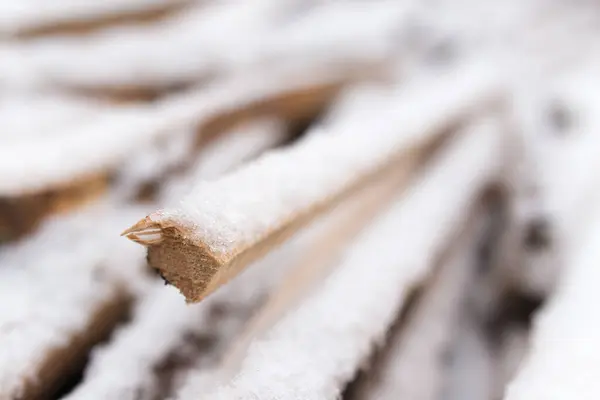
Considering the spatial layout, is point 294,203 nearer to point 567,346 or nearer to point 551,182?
point 567,346

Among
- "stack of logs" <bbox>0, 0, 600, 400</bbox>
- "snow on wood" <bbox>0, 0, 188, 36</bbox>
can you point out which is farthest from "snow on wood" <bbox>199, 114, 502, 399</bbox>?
"snow on wood" <bbox>0, 0, 188, 36</bbox>

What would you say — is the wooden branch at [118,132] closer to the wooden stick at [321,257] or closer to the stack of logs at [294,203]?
the stack of logs at [294,203]

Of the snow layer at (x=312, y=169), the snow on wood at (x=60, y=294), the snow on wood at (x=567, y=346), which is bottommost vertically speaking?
the snow on wood at (x=567, y=346)

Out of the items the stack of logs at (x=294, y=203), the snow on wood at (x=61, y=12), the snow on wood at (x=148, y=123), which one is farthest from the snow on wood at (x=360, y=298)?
the snow on wood at (x=61, y=12)

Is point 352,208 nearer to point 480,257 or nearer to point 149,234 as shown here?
point 480,257

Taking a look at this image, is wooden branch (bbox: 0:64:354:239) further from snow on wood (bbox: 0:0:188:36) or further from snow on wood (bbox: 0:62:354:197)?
snow on wood (bbox: 0:0:188:36)

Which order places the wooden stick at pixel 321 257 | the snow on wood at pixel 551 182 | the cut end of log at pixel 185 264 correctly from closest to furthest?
the cut end of log at pixel 185 264 → the wooden stick at pixel 321 257 → the snow on wood at pixel 551 182
